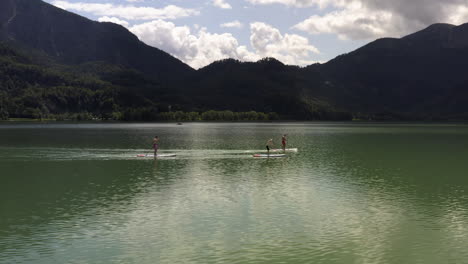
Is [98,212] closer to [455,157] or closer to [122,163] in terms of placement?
[122,163]

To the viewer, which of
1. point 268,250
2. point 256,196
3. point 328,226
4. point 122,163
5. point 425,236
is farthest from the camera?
point 122,163

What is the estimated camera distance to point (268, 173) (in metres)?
61.0

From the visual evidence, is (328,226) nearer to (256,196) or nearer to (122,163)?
(256,196)

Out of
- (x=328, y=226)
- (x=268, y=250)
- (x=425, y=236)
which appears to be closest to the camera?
(x=268, y=250)

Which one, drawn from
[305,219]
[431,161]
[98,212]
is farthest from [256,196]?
[431,161]

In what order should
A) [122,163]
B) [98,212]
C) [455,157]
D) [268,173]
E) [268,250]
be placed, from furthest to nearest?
[455,157]
[122,163]
[268,173]
[98,212]
[268,250]

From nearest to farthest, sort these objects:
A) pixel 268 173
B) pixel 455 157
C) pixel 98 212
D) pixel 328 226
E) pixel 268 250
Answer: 1. pixel 268 250
2. pixel 328 226
3. pixel 98 212
4. pixel 268 173
5. pixel 455 157

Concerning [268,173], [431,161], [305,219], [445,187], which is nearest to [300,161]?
[268,173]

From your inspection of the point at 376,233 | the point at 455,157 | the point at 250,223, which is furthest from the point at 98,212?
the point at 455,157

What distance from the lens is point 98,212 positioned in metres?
36.6

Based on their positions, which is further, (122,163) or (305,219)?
(122,163)

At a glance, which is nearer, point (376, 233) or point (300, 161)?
point (376, 233)

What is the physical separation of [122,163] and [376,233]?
51.9 m

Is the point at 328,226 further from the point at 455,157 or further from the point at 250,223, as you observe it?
the point at 455,157
